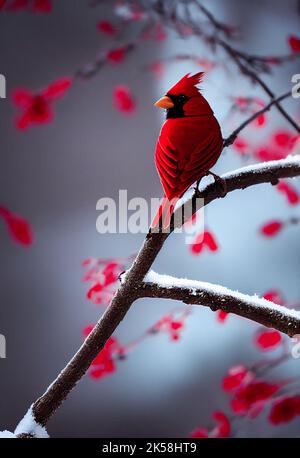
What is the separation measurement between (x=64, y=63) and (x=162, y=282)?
3.42ft

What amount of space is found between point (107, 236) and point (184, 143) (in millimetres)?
711

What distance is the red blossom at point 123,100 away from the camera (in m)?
1.29

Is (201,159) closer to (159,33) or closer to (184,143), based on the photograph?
(184,143)

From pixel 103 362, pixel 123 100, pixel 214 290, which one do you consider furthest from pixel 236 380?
pixel 123 100

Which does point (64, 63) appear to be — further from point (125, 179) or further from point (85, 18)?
point (125, 179)

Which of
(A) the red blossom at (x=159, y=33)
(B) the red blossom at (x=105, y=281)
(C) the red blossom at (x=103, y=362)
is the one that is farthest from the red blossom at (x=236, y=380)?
(A) the red blossom at (x=159, y=33)

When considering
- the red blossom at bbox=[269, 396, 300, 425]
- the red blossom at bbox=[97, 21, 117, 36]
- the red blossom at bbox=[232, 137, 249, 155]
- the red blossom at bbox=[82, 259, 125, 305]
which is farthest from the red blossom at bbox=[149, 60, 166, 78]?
the red blossom at bbox=[269, 396, 300, 425]

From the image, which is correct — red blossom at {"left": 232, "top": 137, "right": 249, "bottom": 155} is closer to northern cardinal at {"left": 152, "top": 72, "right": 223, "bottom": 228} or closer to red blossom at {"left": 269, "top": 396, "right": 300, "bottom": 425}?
northern cardinal at {"left": 152, "top": 72, "right": 223, "bottom": 228}

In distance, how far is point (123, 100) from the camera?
1.29 m

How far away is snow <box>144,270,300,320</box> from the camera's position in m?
0.57

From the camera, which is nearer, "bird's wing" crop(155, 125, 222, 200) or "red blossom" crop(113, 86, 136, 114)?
"bird's wing" crop(155, 125, 222, 200)

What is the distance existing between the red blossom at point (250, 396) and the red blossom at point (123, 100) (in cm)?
77

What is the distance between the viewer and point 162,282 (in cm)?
60

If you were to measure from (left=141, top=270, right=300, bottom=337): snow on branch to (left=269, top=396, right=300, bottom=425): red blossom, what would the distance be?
478mm
